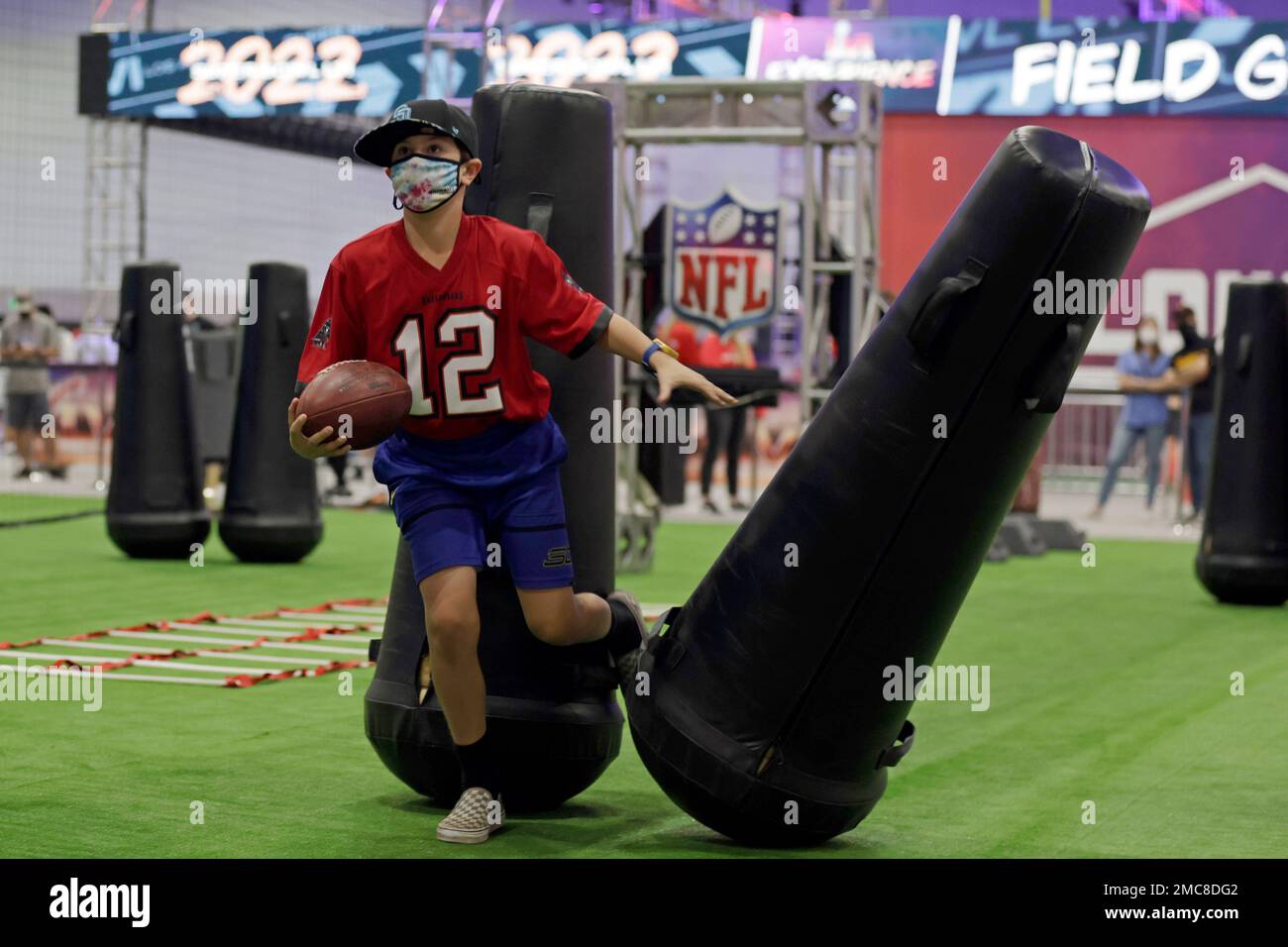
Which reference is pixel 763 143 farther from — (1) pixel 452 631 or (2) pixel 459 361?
(1) pixel 452 631

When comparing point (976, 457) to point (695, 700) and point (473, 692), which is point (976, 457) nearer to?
point (695, 700)

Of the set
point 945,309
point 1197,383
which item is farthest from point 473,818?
point 1197,383

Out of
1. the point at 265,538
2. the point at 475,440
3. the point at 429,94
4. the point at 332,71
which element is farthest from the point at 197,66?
the point at 475,440

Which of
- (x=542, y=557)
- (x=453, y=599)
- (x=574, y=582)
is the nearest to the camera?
(x=453, y=599)

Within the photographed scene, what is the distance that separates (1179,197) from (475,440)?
17634 millimetres

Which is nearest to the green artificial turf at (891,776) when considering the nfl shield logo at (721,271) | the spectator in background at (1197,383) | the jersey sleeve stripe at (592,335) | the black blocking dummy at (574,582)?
the black blocking dummy at (574,582)

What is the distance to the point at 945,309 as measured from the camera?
3881 mm

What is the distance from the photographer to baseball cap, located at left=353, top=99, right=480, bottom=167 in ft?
13.8

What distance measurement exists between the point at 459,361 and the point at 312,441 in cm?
38

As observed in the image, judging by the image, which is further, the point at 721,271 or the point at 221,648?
the point at 721,271

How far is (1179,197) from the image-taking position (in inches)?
805

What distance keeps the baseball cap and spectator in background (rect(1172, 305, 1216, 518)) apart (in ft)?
39.3

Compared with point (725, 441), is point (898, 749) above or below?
above

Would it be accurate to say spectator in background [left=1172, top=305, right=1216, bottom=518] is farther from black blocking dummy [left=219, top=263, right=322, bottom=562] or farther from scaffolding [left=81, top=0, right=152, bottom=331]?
scaffolding [left=81, top=0, right=152, bottom=331]
